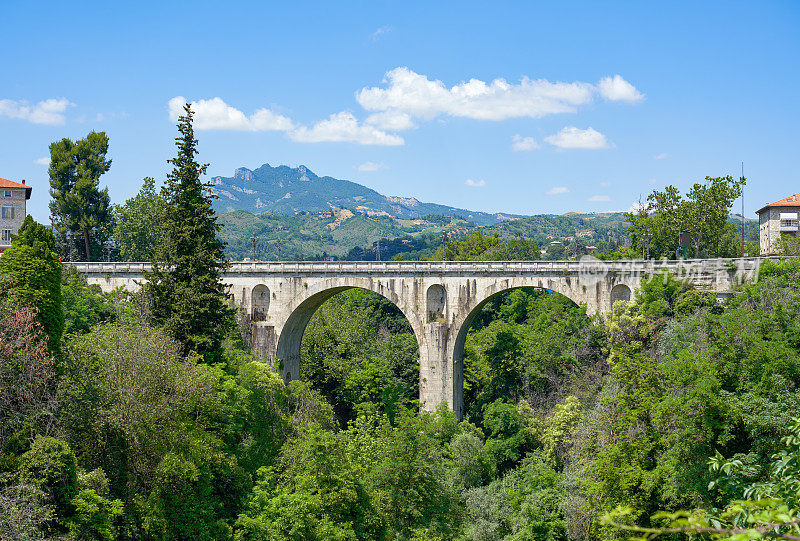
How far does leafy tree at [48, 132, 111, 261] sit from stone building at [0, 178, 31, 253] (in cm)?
439

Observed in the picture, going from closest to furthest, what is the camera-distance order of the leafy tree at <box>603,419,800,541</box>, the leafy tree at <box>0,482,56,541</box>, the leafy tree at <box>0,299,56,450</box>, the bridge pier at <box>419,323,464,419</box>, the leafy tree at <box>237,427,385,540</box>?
the leafy tree at <box>603,419,800,541</box> → the leafy tree at <box>0,482,56,541</box> → the leafy tree at <box>0,299,56,450</box> → the leafy tree at <box>237,427,385,540</box> → the bridge pier at <box>419,323,464,419</box>

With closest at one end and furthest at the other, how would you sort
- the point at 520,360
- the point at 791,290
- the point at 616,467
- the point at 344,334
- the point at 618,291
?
the point at 616,467, the point at 791,290, the point at 618,291, the point at 520,360, the point at 344,334

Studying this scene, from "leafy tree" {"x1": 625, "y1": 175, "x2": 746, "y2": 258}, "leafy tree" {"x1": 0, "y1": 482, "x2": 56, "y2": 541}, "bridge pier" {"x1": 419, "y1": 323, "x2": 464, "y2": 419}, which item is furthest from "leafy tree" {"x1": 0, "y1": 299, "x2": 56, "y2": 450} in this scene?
"leafy tree" {"x1": 625, "y1": 175, "x2": 746, "y2": 258}

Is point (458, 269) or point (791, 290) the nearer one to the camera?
point (791, 290)

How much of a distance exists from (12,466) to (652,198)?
53987 millimetres

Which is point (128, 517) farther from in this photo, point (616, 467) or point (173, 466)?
point (616, 467)

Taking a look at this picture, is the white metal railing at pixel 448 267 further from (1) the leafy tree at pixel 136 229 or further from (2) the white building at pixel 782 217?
(2) the white building at pixel 782 217

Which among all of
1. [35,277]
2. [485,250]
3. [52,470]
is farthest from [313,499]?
[485,250]

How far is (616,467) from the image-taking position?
2673 cm

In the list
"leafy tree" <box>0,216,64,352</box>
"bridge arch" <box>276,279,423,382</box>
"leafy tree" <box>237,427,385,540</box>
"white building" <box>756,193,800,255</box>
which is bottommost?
"leafy tree" <box>237,427,385,540</box>

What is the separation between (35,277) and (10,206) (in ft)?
151

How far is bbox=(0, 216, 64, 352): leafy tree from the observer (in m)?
22.8

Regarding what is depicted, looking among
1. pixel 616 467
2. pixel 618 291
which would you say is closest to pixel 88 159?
pixel 618 291

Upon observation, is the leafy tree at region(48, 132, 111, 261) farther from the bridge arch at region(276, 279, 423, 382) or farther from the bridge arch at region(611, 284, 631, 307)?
the bridge arch at region(611, 284, 631, 307)
